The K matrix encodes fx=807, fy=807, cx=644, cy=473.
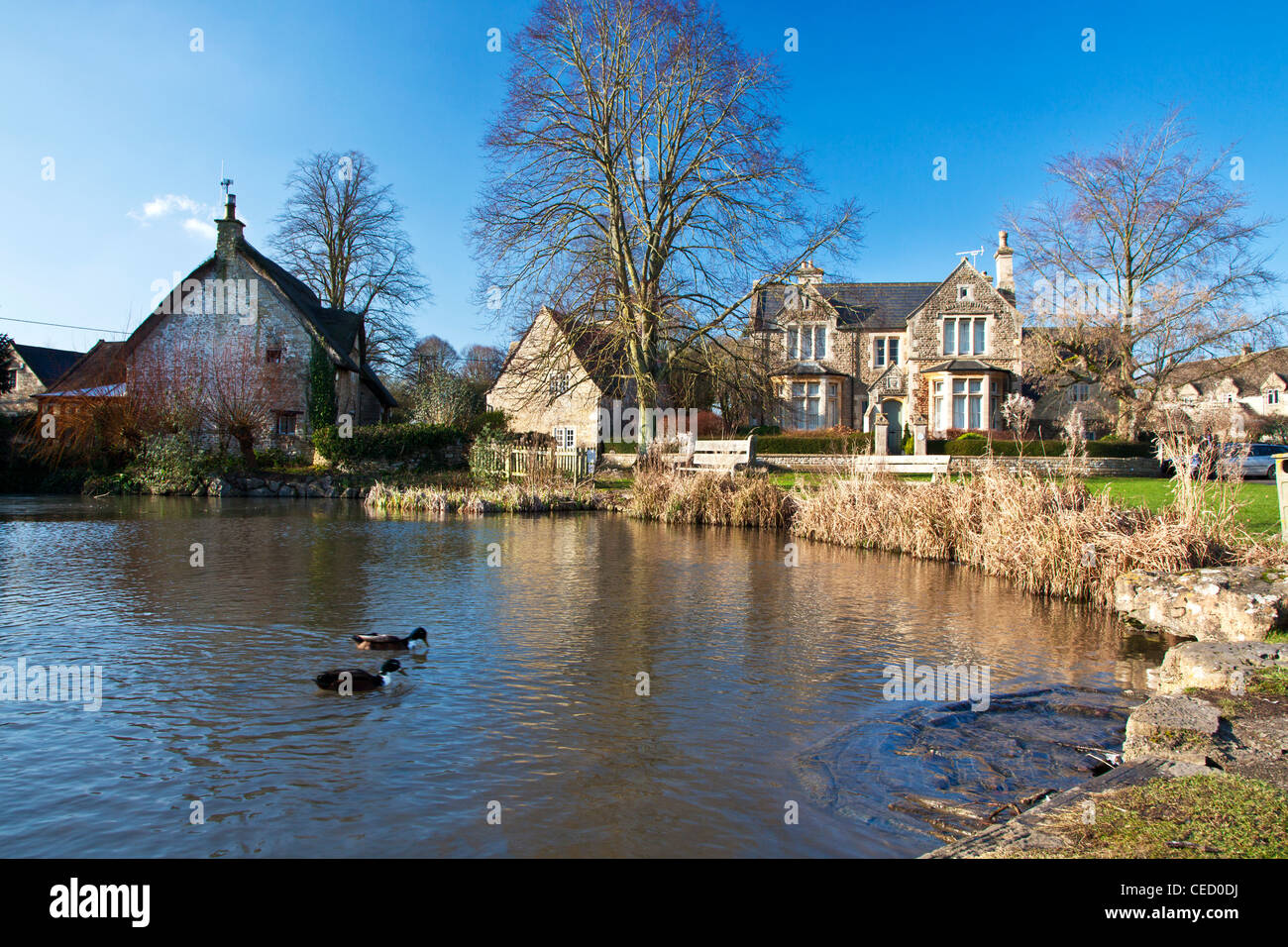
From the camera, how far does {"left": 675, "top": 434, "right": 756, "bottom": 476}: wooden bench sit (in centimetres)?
2312

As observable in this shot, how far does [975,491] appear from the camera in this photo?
14.4 metres

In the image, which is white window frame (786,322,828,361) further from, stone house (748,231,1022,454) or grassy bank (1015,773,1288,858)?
grassy bank (1015,773,1288,858)

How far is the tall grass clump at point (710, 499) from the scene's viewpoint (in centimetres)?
2042

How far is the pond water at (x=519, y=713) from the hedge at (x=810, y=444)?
18.8m

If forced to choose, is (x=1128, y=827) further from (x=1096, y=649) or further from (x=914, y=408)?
(x=914, y=408)

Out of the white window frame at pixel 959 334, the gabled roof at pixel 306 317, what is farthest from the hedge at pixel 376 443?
the white window frame at pixel 959 334

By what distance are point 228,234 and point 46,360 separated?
2656 cm

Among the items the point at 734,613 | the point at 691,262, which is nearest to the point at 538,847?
the point at 734,613

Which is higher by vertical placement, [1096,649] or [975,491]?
[975,491]

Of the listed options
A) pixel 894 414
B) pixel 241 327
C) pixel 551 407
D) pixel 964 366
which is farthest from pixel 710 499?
pixel 894 414

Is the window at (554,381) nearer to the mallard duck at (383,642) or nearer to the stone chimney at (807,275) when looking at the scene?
the stone chimney at (807,275)

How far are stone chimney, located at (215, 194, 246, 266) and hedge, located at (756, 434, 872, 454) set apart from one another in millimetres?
23622

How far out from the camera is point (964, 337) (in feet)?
137
